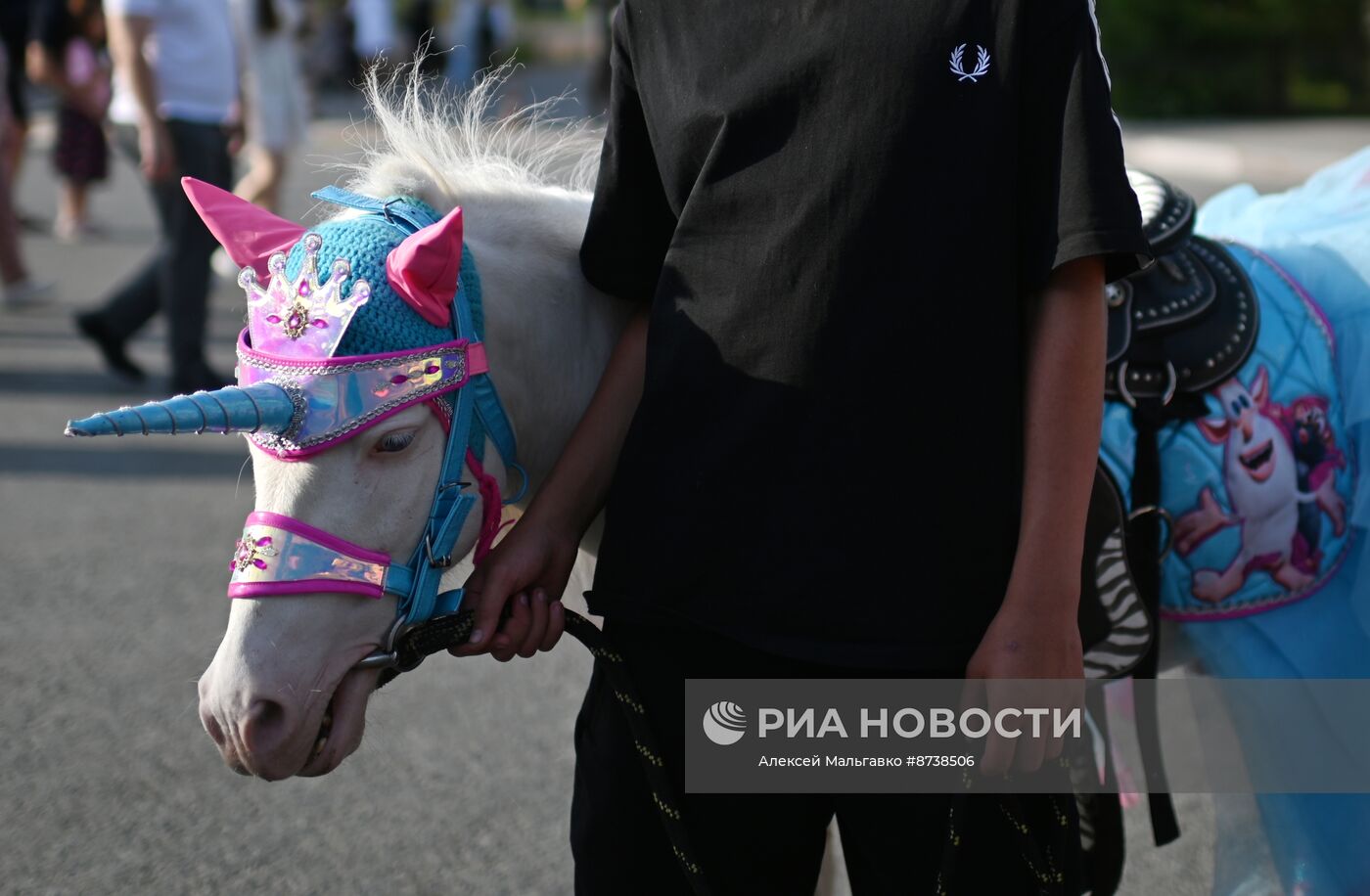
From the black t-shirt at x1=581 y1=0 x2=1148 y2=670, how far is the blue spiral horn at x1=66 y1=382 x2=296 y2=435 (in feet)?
1.40

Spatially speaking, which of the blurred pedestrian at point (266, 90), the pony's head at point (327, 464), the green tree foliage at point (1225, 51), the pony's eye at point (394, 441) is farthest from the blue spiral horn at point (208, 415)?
the green tree foliage at point (1225, 51)

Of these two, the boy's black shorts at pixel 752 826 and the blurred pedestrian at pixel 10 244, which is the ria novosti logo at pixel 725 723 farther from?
the blurred pedestrian at pixel 10 244

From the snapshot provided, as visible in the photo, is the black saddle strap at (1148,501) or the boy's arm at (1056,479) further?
the black saddle strap at (1148,501)

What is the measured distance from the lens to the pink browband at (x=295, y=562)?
4.91 ft

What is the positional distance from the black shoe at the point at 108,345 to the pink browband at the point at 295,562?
17.1ft

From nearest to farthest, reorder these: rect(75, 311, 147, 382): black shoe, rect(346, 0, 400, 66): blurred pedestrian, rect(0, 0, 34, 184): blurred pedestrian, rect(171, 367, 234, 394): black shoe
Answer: rect(171, 367, 234, 394): black shoe < rect(75, 311, 147, 382): black shoe < rect(0, 0, 34, 184): blurred pedestrian < rect(346, 0, 400, 66): blurred pedestrian

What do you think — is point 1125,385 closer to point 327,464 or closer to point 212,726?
point 327,464

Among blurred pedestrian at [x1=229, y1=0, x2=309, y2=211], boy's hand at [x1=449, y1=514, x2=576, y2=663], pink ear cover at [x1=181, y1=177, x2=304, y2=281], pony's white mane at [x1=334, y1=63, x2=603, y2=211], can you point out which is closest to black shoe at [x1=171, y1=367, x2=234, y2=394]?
blurred pedestrian at [x1=229, y1=0, x2=309, y2=211]

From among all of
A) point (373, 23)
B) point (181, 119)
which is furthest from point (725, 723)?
point (373, 23)

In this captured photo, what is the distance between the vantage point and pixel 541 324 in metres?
1.82

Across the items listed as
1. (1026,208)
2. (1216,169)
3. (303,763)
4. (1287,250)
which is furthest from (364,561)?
(1216,169)

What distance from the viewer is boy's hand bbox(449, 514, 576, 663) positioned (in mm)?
1615

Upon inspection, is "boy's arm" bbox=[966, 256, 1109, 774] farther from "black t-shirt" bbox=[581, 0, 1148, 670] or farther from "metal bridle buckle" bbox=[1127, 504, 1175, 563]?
"metal bridle buckle" bbox=[1127, 504, 1175, 563]

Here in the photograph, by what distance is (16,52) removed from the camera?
7.89 metres
